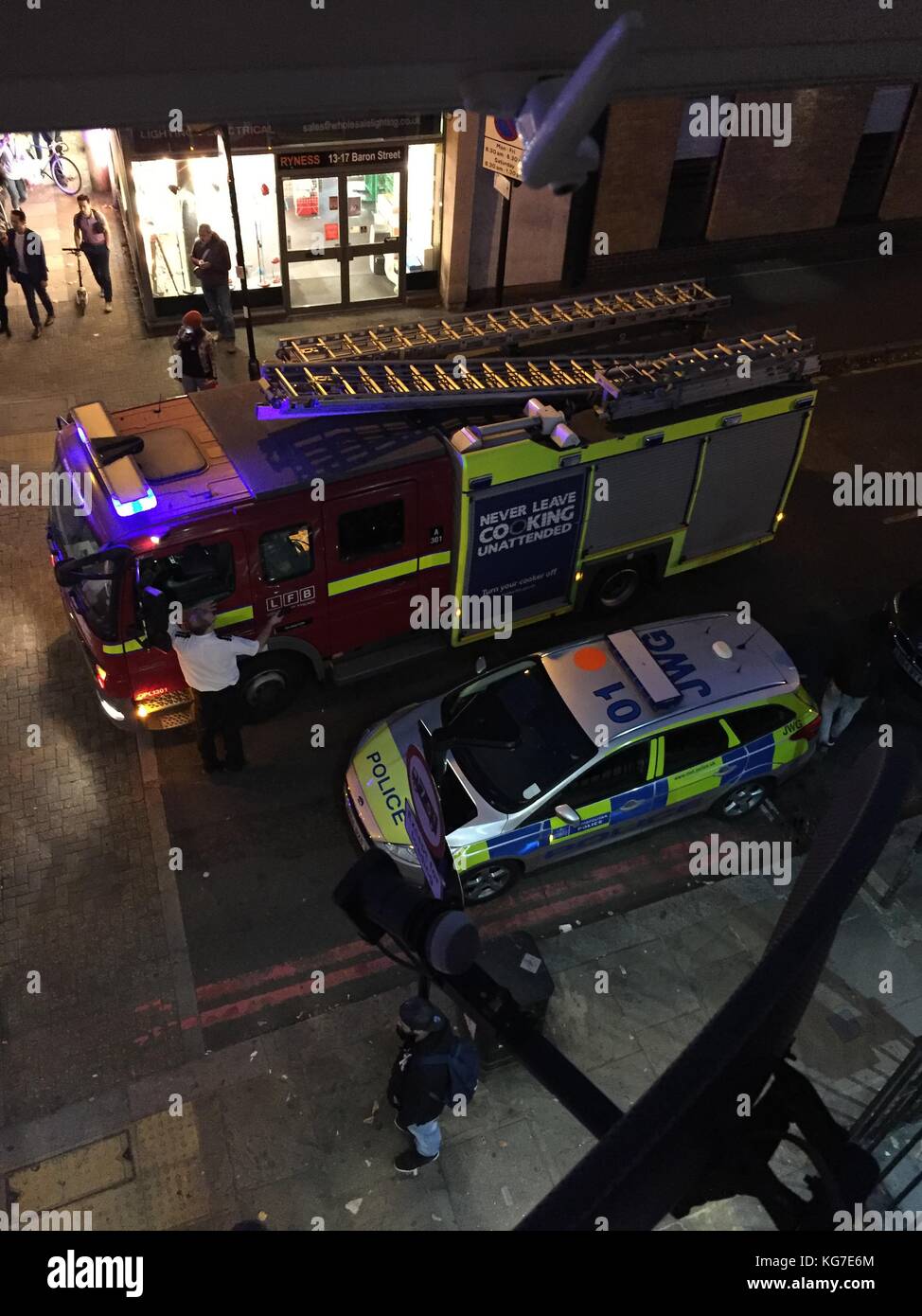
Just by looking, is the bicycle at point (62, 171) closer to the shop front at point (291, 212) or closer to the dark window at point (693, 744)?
the shop front at point (291, 212)

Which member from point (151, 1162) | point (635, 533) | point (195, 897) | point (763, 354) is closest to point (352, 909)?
point (151, 1162)

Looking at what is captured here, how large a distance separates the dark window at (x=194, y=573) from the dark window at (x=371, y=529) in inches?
43.1

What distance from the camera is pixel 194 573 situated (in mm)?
8078

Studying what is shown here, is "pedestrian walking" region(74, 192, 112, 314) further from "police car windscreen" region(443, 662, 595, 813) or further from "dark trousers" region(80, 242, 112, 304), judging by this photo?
"police car windscreen" region(443, 662, 595, 813)

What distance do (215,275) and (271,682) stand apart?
802 cm

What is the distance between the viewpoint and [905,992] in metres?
7.62

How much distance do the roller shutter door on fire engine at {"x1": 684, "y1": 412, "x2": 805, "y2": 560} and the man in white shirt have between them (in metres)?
4.91

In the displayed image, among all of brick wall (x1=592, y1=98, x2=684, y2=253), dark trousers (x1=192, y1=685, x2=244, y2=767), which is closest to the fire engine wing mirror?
dark trousers (x1=192, y1=685, x2=244, y2=767)

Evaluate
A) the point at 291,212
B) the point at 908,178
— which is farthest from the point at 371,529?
the point at 908,178

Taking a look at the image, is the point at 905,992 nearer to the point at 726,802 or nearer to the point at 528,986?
the point at 726,802

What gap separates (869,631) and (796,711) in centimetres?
214

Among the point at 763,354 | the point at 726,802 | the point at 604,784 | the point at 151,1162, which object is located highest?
the point at 763,354

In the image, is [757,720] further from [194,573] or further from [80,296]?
[80,296]

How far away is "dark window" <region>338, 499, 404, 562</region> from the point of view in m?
8.68
